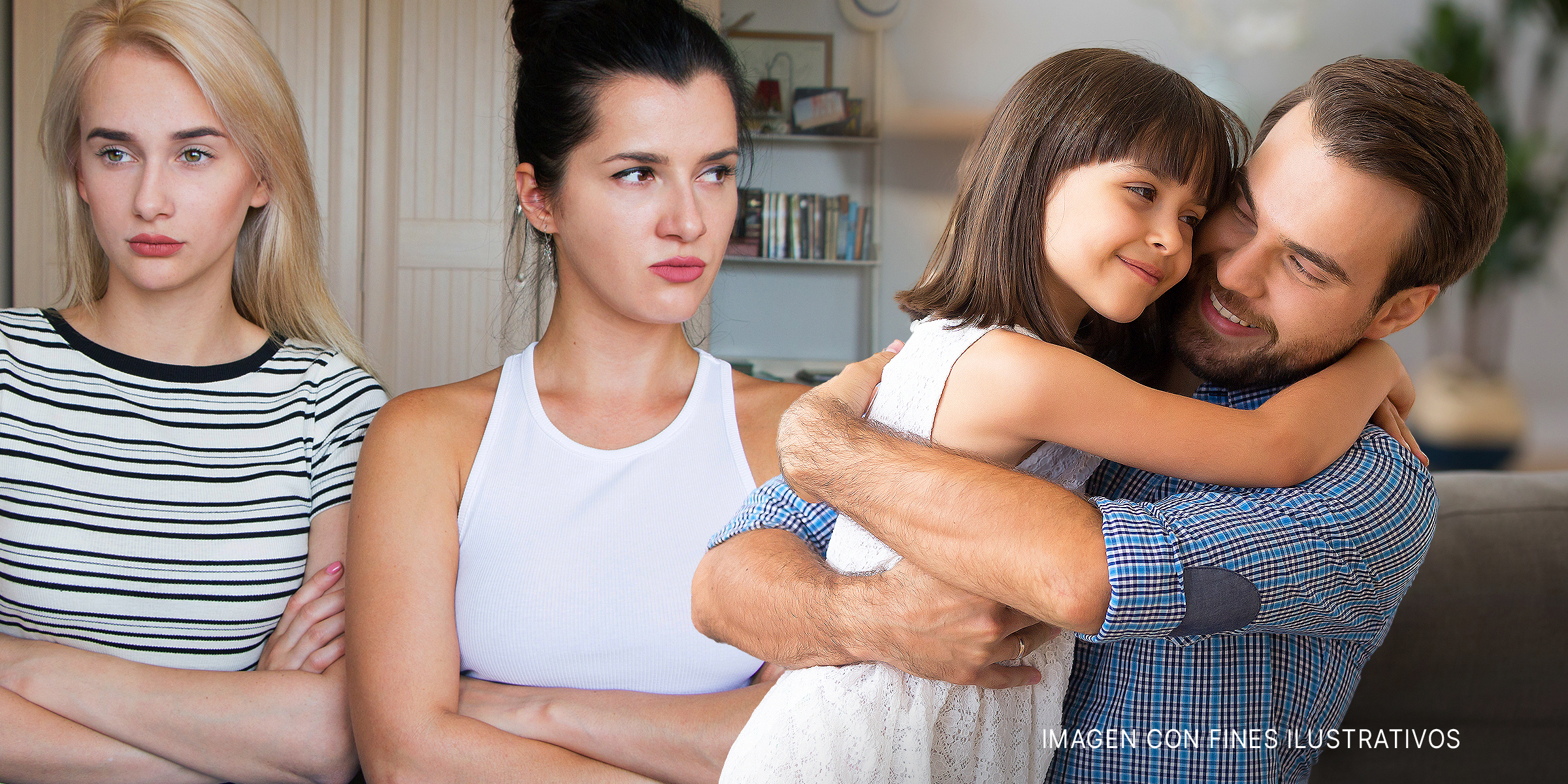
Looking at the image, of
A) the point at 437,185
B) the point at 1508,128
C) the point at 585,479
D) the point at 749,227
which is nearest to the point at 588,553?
the point at 585,479

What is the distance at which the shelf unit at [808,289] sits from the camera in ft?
15.9

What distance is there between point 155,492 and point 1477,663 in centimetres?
199

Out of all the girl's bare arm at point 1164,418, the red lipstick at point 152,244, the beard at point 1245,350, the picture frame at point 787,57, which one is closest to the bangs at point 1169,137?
the beard at point 1245,350

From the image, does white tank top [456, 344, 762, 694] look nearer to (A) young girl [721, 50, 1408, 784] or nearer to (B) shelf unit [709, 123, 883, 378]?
(A) young girl [721, 50, 1408, 784]

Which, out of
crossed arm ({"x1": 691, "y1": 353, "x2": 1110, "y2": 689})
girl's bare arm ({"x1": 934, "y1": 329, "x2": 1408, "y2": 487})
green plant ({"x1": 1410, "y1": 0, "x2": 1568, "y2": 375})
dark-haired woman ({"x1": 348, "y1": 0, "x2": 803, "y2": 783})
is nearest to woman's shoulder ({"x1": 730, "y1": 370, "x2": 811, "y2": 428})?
dark-haired woman ({"x1": 348, "y1": 0, "x2": 803, "y2": 783})

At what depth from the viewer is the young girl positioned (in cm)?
→ 98

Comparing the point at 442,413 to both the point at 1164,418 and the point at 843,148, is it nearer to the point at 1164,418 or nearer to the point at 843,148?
the point at 1164,418

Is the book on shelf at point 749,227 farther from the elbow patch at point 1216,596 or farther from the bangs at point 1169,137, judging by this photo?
the elbow patch at point 1216,596

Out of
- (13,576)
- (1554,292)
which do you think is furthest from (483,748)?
(1554,292)

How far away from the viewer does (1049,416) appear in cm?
99

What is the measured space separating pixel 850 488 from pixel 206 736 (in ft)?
2.81

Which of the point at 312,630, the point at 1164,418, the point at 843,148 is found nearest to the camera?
the point at 1164,418

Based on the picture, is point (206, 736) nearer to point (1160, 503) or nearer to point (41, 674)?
point (41, 674)

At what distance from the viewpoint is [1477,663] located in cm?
167
